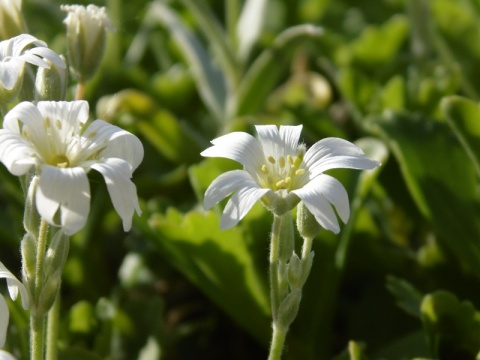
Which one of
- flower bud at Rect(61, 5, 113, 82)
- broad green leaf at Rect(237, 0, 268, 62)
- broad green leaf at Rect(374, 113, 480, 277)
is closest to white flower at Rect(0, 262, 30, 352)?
flower bud at Rect(61, 5, 113, 82)

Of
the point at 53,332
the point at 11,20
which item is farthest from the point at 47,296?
the point at 11,20

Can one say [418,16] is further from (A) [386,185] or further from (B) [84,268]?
(B) [84,268]

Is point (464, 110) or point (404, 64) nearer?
point (464, 110)

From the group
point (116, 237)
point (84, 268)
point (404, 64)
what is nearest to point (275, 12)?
point (404, 64)

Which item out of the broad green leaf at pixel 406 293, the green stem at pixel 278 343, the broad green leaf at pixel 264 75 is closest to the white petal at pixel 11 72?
the green stem at pixel 278 343

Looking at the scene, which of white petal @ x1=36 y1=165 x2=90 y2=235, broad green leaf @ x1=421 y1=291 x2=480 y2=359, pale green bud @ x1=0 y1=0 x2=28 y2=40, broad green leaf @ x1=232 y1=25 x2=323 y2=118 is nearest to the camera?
white petal @ x1=36 y1=165 x2=90 y2=235

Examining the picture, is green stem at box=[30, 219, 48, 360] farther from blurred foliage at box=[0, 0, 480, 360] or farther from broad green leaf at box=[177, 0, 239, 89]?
broad green leaf at box=[177, 0, 239, 89]

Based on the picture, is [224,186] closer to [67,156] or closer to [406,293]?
[67,156]

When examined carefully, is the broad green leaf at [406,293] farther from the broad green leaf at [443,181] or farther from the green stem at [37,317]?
the green stem at [37,317]
